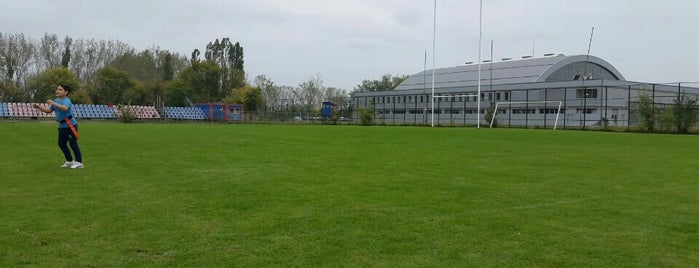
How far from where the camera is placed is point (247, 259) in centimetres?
420

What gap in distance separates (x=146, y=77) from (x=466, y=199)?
82.6 m

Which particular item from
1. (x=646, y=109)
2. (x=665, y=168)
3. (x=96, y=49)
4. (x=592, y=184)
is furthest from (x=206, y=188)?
(x=96, y=49)

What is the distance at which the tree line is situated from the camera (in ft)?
215

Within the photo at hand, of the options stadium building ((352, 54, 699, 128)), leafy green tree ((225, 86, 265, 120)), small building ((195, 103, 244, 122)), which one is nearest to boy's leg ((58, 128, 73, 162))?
stadium building ((352, 54, 699, 128))

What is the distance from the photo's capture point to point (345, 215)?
586cm

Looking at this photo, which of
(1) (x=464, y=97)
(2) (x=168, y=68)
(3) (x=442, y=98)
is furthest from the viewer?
(2) (x=168, y=68)

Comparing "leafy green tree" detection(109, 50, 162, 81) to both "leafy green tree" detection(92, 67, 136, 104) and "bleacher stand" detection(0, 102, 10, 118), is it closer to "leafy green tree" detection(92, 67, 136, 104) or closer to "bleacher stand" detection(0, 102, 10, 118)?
"leafy green tree" detection(92, 67, 136, 104)

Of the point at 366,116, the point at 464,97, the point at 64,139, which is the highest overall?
the point at 464,97

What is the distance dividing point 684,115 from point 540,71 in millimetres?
33805

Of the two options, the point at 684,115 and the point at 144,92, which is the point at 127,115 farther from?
the point at 684,115

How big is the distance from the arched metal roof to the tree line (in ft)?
63.3

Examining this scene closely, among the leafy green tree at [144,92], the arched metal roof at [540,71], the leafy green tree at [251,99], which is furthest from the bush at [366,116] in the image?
the leafy green tree at [144,92]

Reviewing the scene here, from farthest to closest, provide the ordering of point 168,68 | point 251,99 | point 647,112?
point 168,68, point 251,99, point 647,112

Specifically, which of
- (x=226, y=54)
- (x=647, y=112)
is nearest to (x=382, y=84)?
(x=226, y=54)
